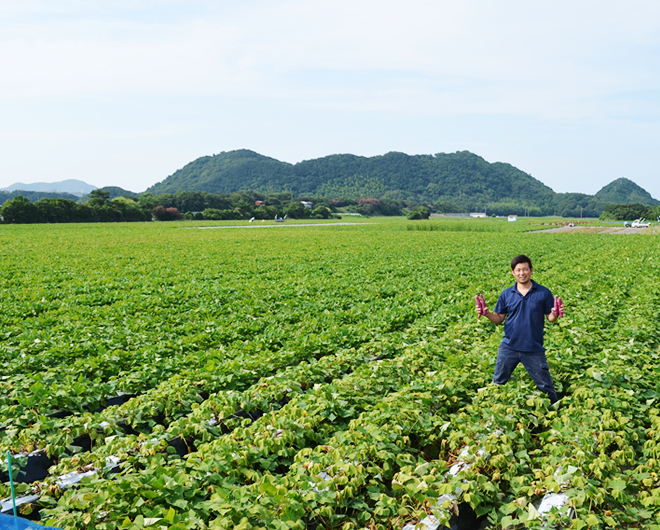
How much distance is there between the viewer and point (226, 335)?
9.77m

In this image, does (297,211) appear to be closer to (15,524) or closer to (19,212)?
(19,212)

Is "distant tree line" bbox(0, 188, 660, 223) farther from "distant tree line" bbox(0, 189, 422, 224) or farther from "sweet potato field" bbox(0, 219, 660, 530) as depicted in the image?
"sweet potato field" bbox(0, 219, 660, 530)

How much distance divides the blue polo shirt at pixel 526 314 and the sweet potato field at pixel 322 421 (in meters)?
0.63

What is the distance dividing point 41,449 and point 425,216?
117 meters

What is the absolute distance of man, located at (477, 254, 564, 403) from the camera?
18.3 ft

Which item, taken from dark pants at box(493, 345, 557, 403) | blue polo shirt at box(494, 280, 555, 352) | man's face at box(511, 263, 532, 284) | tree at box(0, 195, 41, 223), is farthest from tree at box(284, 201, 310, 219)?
man's face at box(511, 263, 532, 284)

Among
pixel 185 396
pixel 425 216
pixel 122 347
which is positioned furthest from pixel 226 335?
pixel 425 216

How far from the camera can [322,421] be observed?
5.45 m

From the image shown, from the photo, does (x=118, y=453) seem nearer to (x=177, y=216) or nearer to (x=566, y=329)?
(x=566, y=329)

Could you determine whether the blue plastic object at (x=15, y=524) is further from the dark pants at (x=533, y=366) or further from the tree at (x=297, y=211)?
the tree at (x=297, y=211)

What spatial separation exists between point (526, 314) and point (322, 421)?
2723 mm

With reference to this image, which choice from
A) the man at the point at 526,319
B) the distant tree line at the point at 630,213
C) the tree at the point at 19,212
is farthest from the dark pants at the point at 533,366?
the distant tree line at the point at 630,213

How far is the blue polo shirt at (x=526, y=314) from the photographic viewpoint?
557 cm

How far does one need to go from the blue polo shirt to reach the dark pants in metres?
0.09
